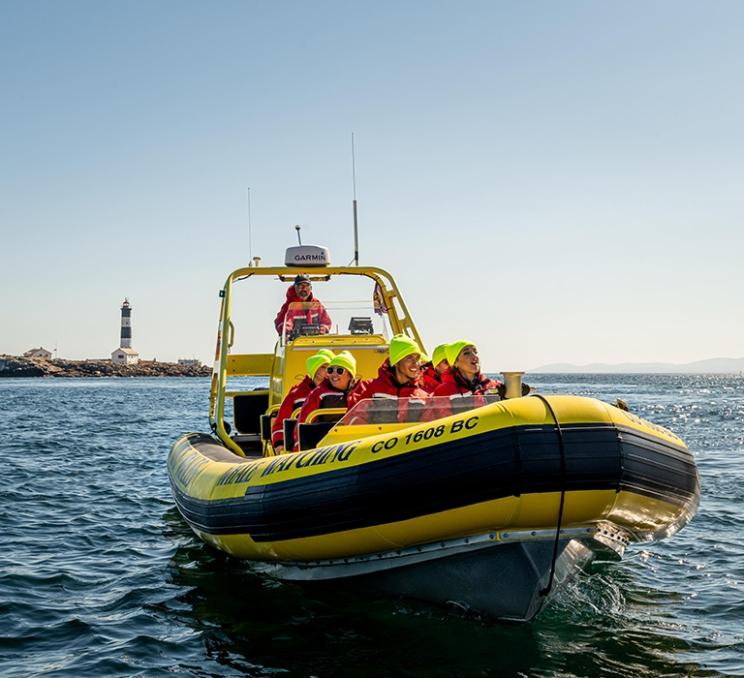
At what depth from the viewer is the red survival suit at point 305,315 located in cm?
1040

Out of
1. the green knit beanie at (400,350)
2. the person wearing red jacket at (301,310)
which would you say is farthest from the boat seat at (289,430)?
the person wearing red jacket at (301,310)

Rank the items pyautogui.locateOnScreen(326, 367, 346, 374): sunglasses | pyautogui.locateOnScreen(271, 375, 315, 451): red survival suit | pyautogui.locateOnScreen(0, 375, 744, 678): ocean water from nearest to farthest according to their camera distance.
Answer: pyautogui.locateOnScreen(0, 375, 744, 678): ocean water, pyautogui.locateOnScreen(326, 367, 346, 374): sunglasses, pyautogui.locateOnScreen(271, 375, 315, 451): red survival suit

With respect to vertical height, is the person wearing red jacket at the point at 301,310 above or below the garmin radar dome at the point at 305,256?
below

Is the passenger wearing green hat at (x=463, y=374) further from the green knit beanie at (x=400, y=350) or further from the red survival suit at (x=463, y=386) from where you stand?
the green knit beanie at (x=400, y=350)

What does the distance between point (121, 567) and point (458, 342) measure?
3.40 m

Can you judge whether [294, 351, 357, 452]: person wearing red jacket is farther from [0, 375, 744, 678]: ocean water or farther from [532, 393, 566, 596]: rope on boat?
[532, 393, 566, 596]: rope on boat

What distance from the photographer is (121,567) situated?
296 inches

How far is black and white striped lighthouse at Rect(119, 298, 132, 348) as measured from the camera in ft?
366

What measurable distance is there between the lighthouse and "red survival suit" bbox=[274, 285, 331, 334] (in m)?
105

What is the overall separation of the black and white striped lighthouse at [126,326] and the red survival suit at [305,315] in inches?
4136

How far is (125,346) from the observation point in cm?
11594

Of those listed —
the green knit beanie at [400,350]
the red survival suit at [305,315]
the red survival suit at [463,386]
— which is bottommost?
the red survival suit at [463,386]

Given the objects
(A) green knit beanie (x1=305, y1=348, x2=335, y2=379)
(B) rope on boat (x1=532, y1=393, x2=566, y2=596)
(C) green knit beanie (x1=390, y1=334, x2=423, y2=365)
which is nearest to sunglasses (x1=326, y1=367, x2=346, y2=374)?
(A) green knit beanie (x1=305, y1=348, x2=335, y2=379)

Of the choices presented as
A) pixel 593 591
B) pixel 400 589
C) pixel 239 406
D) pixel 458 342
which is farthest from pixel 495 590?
pixel 239 406
